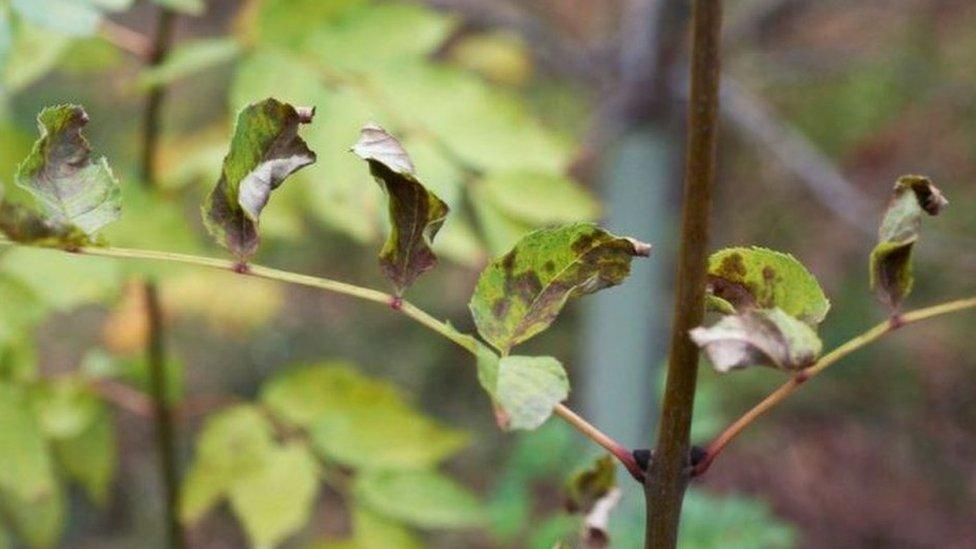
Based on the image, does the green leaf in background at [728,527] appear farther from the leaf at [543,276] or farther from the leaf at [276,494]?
the leaf at [543,276]

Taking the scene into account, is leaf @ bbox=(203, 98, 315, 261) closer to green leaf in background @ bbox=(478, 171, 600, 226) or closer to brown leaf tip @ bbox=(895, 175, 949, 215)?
brown leaf tip @ bbox=(895, 175, 949, 215)

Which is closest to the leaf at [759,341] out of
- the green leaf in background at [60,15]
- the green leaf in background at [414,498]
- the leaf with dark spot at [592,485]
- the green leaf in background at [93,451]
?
the leaf with dark spot at [592,485]

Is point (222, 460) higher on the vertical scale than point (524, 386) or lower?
higher

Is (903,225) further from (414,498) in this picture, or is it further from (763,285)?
(414,498)

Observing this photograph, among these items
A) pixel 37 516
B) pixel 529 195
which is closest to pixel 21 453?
pixel 37 516

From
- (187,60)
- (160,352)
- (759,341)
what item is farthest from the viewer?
(160,352)

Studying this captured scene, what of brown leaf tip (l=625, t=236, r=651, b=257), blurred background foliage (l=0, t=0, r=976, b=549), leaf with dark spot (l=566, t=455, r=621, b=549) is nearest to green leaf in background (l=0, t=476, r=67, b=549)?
blurred background foliage (l=0, t=0, r=976, b=549)

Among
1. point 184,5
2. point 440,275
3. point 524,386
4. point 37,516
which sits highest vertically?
point 440,275

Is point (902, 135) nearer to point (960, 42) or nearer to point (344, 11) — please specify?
point (960, 42)
